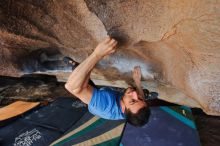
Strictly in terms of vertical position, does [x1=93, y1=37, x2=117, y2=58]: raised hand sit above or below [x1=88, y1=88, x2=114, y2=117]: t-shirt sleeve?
above

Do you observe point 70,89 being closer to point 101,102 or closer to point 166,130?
point 101,102

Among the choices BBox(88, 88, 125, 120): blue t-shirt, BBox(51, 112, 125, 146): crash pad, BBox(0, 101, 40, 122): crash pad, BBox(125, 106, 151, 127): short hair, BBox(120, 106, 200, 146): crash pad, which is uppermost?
BBox(88, 88, 125, 120): blue t-shirt

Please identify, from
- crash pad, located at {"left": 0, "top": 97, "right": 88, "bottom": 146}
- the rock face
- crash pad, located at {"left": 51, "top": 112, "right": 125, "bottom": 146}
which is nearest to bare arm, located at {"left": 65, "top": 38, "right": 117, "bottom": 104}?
the rock face

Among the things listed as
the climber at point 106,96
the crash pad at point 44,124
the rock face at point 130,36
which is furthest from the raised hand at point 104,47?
the crash pad at point 44,124

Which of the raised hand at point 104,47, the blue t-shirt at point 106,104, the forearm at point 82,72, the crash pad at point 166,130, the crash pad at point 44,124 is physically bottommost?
the crash pad at point 166,130

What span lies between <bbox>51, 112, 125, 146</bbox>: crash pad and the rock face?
0.94 meters

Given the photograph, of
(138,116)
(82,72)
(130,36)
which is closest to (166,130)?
(138,116)

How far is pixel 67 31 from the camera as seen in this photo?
5.83 ft

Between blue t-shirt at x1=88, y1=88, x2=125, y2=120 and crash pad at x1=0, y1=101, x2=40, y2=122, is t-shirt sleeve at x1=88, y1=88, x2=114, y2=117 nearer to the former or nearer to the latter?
blue t-shirt at x1=88, y1=88, x2=125, y2=120

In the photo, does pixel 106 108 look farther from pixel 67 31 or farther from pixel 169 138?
pixel 169 138

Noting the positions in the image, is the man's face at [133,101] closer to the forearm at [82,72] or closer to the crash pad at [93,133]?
the forearm at [82,72]

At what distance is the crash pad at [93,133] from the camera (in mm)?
2770

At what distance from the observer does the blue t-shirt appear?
175 centimetres

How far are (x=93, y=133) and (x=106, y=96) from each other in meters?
1.20
